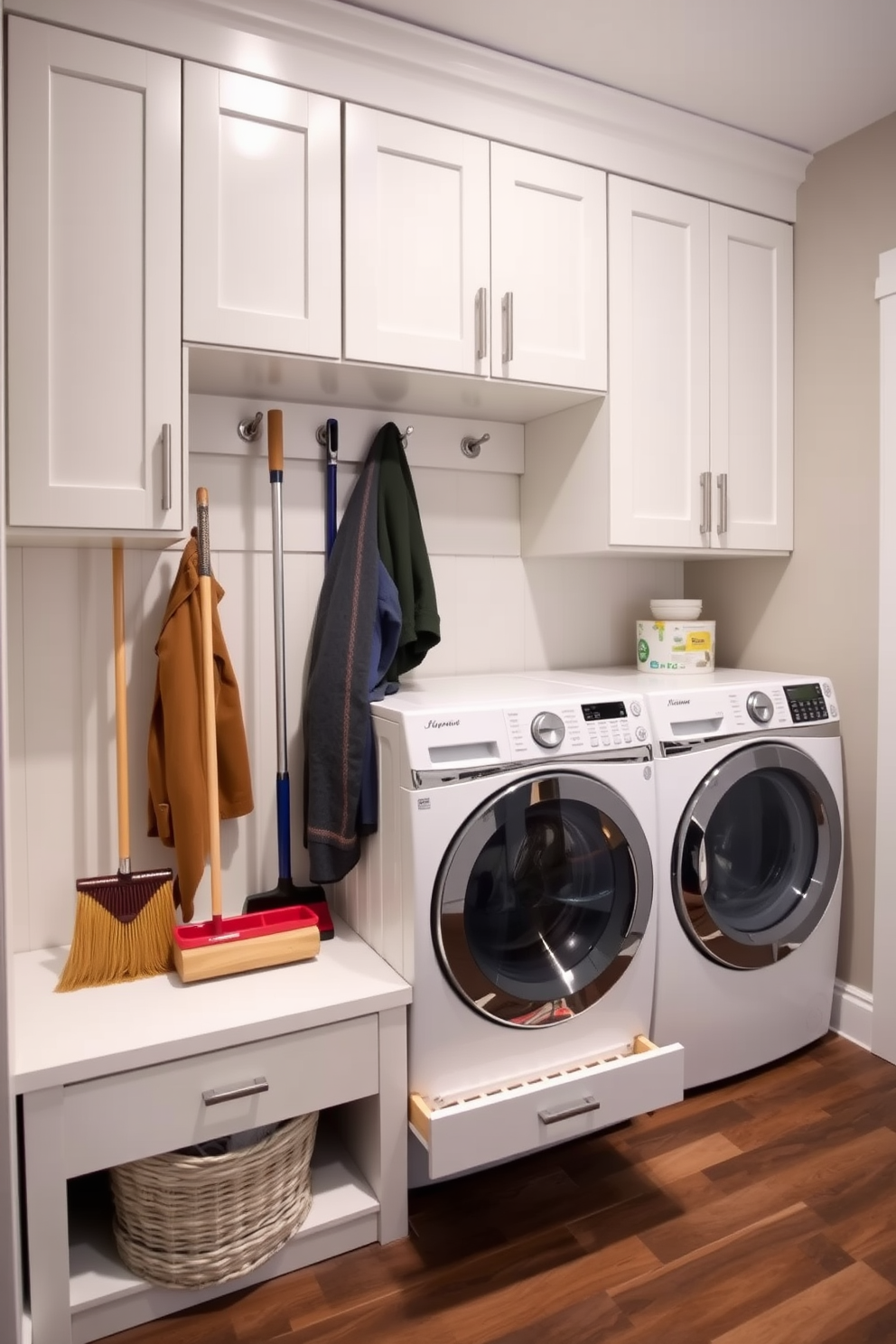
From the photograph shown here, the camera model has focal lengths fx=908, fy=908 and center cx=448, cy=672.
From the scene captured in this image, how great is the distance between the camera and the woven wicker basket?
60.2 inches

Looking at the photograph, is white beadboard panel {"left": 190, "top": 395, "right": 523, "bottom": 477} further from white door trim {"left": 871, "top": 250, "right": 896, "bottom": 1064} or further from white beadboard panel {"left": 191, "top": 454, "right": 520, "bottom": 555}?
white door trim {"left": 871, "top": 250, "right": 896, "bottom": 1064}

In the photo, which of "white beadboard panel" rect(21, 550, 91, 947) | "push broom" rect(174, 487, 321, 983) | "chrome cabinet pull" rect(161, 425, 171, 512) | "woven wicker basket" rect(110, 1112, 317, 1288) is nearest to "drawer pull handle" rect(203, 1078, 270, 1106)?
"woven wicker basket" rect(110, 1112, 317, 1288)

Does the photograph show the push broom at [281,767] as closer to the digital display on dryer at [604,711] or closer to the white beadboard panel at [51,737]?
the white beadboard panel at [51,737]

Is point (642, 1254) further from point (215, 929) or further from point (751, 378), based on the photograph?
point (751, 378)

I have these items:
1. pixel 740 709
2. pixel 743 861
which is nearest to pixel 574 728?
pixel 740 709

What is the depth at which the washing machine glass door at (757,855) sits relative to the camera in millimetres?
2035

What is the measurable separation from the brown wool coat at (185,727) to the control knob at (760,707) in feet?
3.91

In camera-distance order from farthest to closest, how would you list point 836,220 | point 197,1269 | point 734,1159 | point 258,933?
point 836,220 < point 734,1159 < point 258,933 < point 197,1269

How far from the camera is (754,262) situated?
2.43m

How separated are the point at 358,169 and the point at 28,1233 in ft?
6.58

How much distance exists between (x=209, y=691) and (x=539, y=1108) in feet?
3.32

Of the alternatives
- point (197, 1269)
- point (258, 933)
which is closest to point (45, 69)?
point (258, 933)

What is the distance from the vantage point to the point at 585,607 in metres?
2.66

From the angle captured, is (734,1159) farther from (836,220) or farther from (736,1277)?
(836,220)
